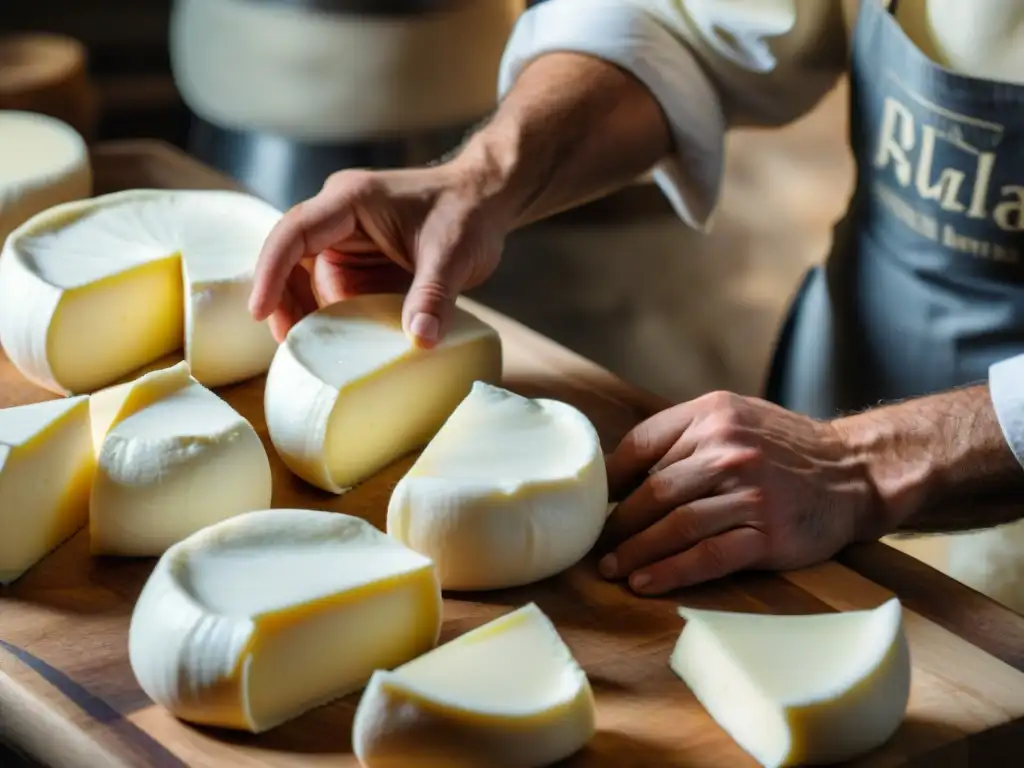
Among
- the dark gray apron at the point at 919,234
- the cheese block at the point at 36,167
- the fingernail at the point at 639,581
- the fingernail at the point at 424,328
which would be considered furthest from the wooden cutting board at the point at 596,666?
the cheese block at the point at 36,167

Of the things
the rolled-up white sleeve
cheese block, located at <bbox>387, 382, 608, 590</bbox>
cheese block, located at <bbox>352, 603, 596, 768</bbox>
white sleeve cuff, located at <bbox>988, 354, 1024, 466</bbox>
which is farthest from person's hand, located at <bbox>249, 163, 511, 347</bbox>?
white sleeve cuff, located at <bbox>988, 354, 1024, 466</bbox>

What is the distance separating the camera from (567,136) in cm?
181

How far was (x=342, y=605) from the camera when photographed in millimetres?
1163

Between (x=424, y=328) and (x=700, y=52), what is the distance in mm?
639

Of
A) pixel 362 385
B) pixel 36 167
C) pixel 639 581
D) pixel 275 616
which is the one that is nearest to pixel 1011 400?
pixel 639 581

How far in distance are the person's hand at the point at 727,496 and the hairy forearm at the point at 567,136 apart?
1.39ft

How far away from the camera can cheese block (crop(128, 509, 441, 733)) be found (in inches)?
43.6

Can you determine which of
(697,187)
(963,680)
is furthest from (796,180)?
(963,680)

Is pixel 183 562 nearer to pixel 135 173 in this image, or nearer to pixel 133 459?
pixel 133 459

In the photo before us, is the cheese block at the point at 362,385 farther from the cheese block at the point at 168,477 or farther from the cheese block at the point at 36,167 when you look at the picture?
the cheese block at the point at 36,167

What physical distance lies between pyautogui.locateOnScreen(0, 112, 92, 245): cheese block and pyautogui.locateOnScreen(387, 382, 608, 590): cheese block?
74 centimetres

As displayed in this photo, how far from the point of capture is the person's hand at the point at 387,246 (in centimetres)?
156

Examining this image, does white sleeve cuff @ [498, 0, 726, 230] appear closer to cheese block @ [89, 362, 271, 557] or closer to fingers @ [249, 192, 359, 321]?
fingers @ [249, 192, 359, 321]

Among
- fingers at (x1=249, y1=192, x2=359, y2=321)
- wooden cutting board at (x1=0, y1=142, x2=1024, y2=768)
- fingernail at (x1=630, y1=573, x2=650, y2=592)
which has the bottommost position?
wooden cutting board at (x1=0, y1=142, x2=1024, y2=768)
